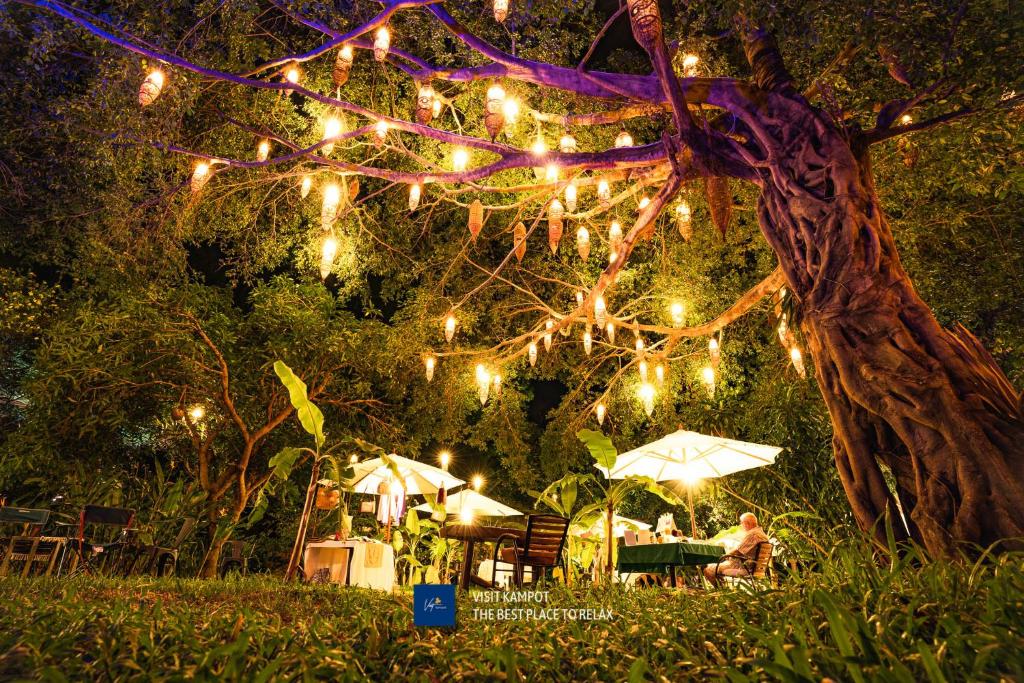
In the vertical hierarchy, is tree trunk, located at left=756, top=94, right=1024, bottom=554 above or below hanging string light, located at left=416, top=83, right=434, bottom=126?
below

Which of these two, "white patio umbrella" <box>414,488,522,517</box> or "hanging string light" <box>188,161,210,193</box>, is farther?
"white patio umbrella" <box>414,488,522,517</box>

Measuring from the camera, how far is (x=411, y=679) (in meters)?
2.59

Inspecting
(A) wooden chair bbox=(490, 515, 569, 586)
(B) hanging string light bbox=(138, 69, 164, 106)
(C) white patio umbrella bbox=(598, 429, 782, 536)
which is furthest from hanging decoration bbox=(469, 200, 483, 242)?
(C) white patio umbrella bbox=(598, 429, 782, 536)

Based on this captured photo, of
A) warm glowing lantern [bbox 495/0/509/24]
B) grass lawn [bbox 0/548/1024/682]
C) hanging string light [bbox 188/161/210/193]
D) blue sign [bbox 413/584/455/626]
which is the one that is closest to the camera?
grass lawn [bbox 0/548/1024/682]

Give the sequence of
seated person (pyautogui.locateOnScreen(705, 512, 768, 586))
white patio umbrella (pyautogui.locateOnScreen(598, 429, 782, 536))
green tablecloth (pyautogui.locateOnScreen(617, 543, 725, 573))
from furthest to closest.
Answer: white patio umbrella (pyautogui.locateOnScreen(598, 429, 782, 536)), seated person (pyautogui.locateOnScreen(705, 512, 768, 586)), green tablecloth (pyautogui.locateOnScreen(617, 543, 725, 573))

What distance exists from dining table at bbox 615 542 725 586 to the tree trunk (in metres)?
1.97

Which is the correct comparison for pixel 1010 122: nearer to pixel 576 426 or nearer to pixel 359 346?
pixel 576 426

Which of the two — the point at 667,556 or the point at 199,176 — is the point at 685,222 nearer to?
the point at 667,556

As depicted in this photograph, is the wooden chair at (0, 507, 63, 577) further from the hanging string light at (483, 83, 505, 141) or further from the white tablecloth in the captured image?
the hanging string light at (483, 83, 505, 141)

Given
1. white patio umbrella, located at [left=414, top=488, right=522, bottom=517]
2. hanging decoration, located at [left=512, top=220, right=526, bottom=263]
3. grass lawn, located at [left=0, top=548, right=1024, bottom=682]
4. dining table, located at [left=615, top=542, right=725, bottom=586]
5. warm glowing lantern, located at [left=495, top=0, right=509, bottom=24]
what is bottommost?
grass lawn, located at [left=0, top=548, right=1024, bottom=682]

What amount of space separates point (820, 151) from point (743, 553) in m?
4.36

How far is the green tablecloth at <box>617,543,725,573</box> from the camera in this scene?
606cm

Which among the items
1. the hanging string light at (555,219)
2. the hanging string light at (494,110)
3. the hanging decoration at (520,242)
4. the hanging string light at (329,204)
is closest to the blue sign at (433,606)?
the hanging string light at (329,204)

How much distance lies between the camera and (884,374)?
417cm
